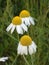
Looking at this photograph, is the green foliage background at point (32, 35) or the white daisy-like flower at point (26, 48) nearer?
the white daisy-like flower at point (26, 48)

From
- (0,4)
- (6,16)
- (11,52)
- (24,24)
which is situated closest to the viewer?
(24,24)

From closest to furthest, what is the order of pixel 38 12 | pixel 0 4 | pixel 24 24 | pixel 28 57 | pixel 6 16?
pixel 24 24 → pixel 28 57 → pixel 6 16 → pixel 38 12 → pixel 0 4

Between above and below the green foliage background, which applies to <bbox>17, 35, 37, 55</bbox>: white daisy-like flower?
above

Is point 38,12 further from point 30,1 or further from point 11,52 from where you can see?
point 11,52

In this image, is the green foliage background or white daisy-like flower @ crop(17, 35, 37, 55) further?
the green foliage background

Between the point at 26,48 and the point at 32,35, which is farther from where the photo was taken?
the point at 32,35

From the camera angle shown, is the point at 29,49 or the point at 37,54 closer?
the point at 29,49

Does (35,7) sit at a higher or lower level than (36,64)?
higher

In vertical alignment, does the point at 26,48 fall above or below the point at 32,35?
above

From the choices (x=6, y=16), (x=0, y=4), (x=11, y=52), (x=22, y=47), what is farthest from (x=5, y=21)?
(x=22, y=47)

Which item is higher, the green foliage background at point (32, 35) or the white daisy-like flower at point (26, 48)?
the white daisy-like flower at point (26, 48)

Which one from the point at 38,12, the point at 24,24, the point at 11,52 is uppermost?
the point at 24,24
